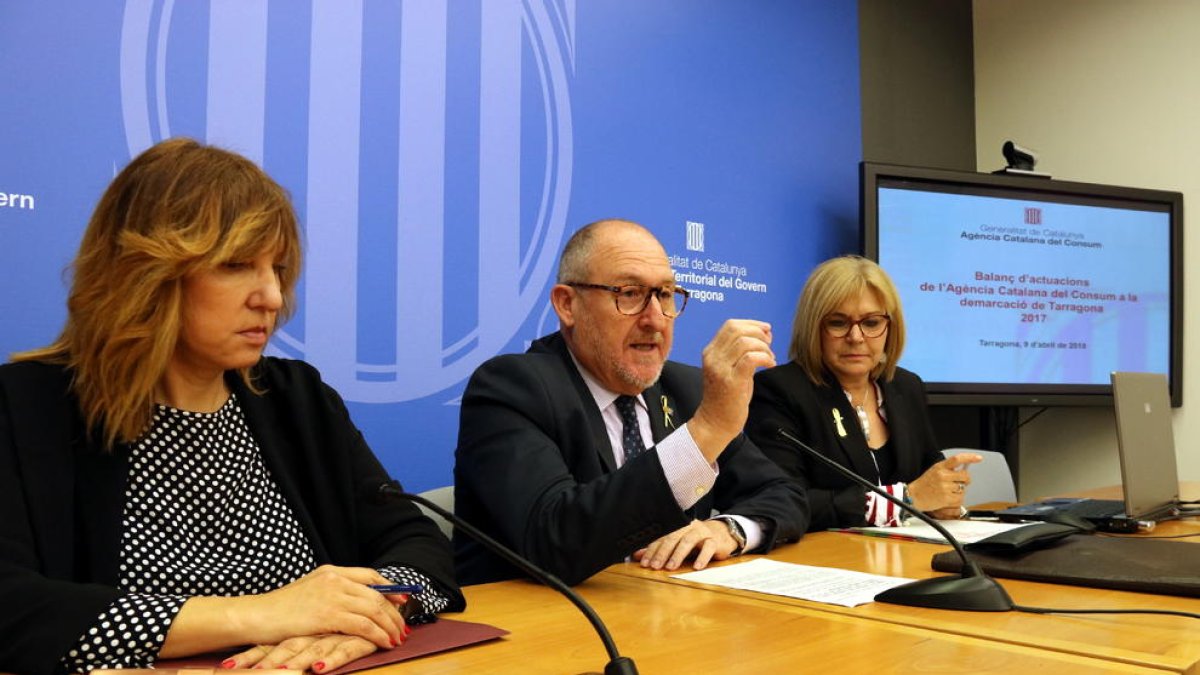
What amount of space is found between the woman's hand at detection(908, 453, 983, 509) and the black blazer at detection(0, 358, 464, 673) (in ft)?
4.52

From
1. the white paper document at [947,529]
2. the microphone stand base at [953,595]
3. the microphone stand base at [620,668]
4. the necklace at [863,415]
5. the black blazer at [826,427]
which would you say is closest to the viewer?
the microphone stand base at [620,668]

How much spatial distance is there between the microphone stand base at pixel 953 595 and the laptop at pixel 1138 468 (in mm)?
1027

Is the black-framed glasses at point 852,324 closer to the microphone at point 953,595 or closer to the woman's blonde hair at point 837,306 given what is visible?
the woman's blonde hair at point 837,306

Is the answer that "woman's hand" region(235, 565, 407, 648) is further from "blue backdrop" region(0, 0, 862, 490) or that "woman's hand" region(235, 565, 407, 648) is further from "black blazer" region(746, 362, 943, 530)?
"black blazer" region(746, 362, 943, 530)

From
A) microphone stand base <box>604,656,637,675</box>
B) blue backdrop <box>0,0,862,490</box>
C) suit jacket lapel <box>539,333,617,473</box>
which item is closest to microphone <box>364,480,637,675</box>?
microphone stand base <box>604,656,637,675</box>

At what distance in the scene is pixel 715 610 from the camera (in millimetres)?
1482

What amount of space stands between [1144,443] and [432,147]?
214cm

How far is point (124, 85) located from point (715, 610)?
1983mm

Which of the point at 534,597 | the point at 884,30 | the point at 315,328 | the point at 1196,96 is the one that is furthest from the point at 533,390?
the point at 1196,96

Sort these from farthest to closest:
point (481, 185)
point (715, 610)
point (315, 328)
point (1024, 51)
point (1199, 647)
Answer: point (1024, 51) → point (481, 185) → point (315, 328) → point (715, 610) → point (1199, 647)

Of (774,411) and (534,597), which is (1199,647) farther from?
(774,411)

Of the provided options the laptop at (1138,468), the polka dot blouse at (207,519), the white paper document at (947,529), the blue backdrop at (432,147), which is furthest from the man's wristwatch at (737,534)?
the blue backdrop at (432,147)

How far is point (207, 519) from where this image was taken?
1.60 m

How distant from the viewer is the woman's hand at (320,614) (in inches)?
47.6
